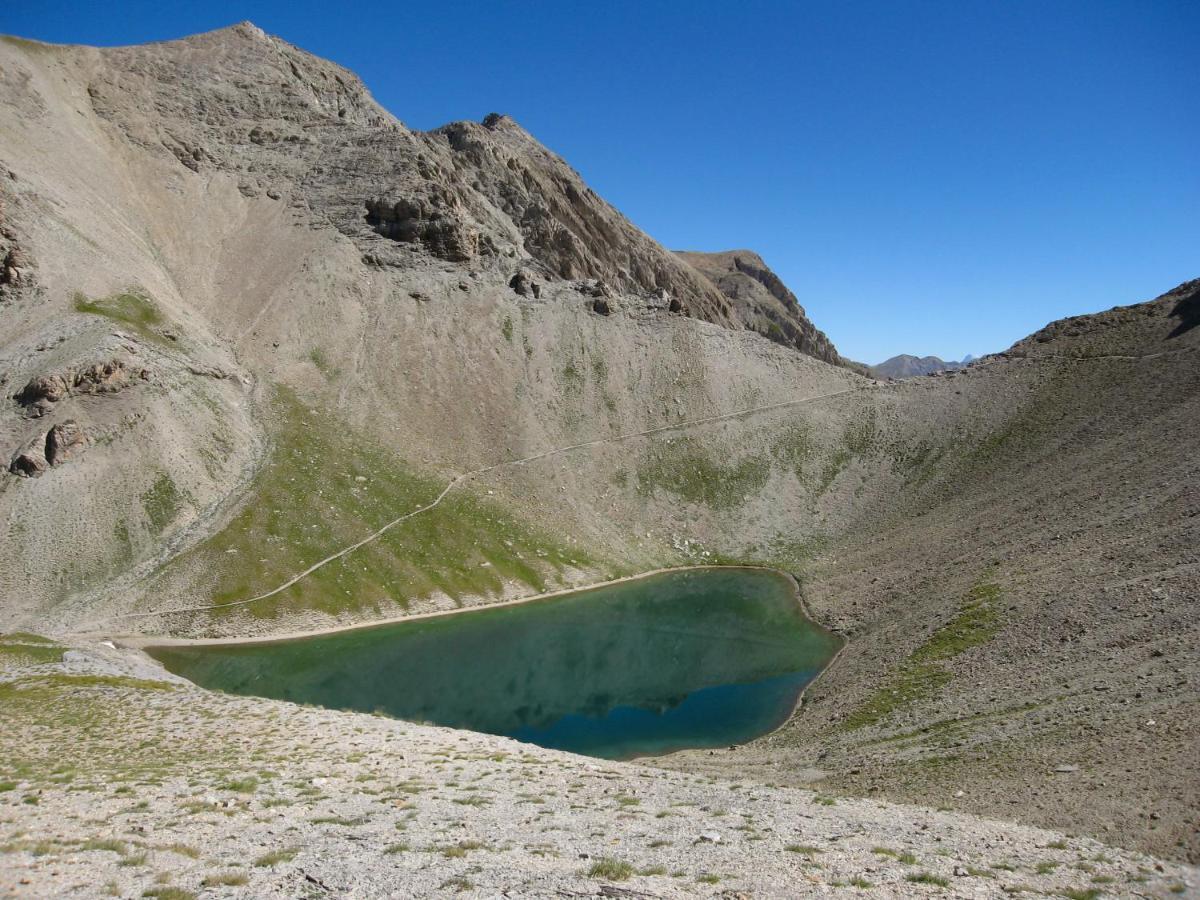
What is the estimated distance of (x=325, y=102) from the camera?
12219 cm

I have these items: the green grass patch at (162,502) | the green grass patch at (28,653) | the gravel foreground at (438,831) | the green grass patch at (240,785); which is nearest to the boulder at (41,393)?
the green grass patch at (162,502)

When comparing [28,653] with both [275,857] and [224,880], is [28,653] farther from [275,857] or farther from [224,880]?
[224,880]

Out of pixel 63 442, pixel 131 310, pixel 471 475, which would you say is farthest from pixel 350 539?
pixel 131 310

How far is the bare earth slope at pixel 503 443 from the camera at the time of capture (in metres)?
33.4

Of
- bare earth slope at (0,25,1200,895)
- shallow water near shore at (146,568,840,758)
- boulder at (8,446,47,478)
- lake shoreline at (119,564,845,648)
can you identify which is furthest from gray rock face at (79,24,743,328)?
shallow water near shore at (146,568,840,758)

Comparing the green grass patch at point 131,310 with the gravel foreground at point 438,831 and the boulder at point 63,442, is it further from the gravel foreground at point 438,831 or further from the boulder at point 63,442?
the gravel foreground at point 438,831

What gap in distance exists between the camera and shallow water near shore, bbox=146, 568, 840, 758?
42875 millimetres

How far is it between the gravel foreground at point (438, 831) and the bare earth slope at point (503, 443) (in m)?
2.15

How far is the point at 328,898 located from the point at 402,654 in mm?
41724

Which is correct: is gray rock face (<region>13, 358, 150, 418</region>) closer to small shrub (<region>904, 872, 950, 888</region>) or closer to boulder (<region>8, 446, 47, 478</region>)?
boulder (<region>8, 446, 47, 478</region>)

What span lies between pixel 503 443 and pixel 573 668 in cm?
3869

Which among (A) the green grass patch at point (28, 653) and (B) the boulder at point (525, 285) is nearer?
(A) the green grass patch at point (28, 653)

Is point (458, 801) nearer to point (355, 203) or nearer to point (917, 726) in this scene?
point (917, 726)

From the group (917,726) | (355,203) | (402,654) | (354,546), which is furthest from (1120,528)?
(355,203)
